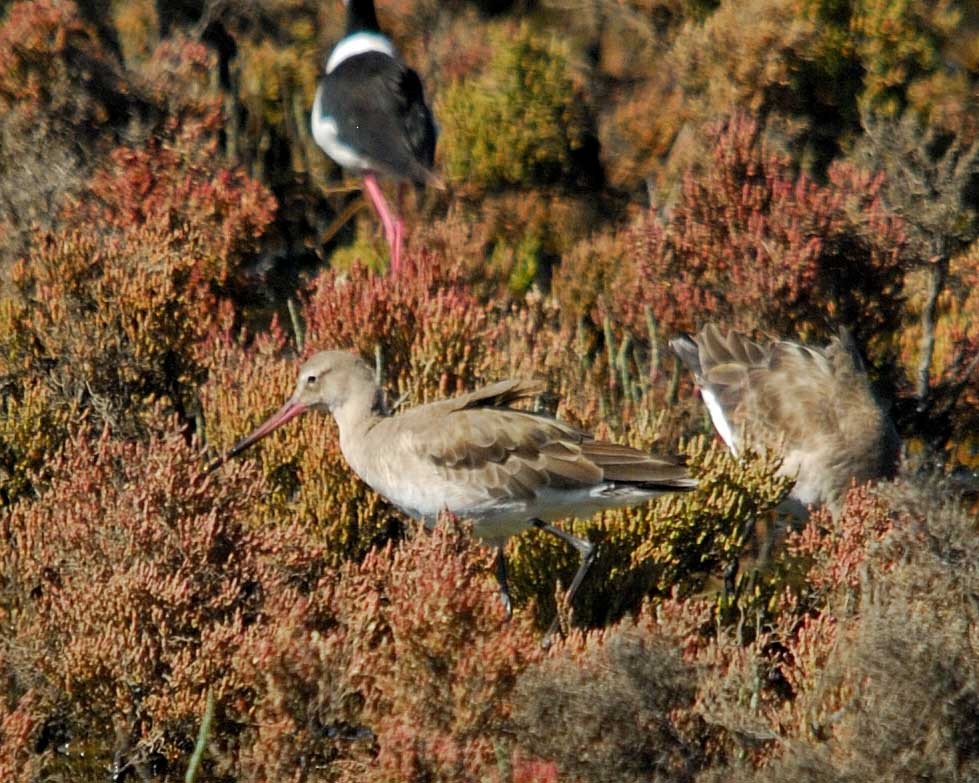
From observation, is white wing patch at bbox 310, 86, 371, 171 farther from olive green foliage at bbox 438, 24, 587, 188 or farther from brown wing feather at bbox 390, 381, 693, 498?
brown wing feather at bbox 390, 381, 693, 498

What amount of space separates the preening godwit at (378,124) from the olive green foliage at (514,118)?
73 cm

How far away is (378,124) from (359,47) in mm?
1446

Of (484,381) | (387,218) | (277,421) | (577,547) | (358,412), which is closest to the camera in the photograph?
(577,547)

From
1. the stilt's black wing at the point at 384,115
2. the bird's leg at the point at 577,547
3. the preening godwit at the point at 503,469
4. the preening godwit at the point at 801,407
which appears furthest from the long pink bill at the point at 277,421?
the stilt's black wing at the point at 384,115

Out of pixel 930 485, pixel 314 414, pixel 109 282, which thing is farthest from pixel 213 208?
pixel 930 485

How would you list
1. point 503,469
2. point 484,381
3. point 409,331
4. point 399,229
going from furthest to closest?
point 399,229 < point 409,331 < point 484,381 < point 503,469

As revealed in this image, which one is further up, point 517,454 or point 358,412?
point 358,412

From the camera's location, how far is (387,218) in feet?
36.8

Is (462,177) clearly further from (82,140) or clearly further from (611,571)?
(611,571)

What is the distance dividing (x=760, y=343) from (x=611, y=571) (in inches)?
91.0

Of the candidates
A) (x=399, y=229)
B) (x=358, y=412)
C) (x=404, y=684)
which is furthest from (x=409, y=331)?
(x=404, y=684)

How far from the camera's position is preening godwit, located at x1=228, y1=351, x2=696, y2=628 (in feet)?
23.2

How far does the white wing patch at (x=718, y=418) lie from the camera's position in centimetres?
862

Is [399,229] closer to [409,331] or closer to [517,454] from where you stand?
[409,331]
